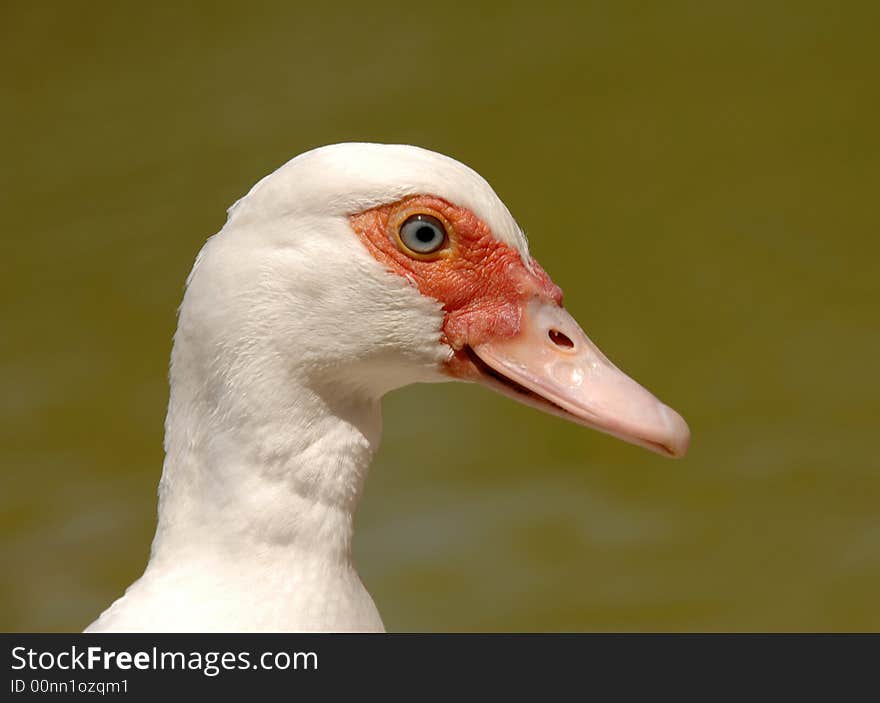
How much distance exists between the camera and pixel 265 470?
6.95 ft

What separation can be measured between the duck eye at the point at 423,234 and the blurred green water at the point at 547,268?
2124mm

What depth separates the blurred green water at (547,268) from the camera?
14.1 feet

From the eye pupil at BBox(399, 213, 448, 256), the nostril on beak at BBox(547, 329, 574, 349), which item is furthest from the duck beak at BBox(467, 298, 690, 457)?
the eye pupil at BBox(399, 213, 448, 256)

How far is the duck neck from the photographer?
2.11 meters

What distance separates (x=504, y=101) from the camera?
17.5ft

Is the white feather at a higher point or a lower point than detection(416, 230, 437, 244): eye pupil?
lower

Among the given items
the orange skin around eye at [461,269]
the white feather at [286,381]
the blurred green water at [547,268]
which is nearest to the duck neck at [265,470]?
the white feather at [286,381]

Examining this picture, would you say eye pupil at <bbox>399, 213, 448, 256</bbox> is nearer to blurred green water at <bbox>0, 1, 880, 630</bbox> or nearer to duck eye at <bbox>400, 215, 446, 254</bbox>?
duck eye at <bbox>400, 215, 446, 254</bbox>

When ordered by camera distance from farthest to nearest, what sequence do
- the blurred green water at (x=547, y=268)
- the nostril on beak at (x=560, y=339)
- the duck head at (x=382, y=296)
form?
1. the blurred green water at (x=547, y=268)
2. the nostril on beak at (x=560, y=339)
3. the duck head at (x=382, y=296)

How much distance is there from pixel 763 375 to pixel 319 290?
287 cm

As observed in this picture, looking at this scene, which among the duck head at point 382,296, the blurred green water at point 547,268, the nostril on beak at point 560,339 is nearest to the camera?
the duck head at point 382,296

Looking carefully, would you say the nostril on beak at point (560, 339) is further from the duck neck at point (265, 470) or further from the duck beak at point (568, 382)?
the duck neck at point (265, 470)

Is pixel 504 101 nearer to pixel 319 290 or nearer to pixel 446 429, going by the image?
pixel 446 429
